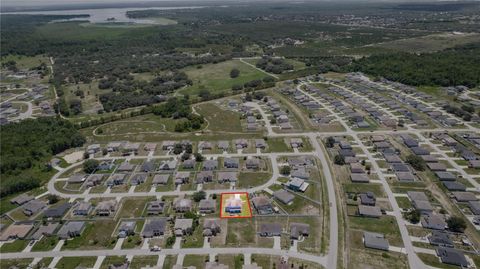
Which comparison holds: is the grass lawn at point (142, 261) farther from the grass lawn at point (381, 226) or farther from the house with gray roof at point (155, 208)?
the grass lawn at point (381, 226)

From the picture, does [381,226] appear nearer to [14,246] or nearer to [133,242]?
[133,242]

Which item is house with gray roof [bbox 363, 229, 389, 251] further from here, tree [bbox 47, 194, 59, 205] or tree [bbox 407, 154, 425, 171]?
tree [bbox 47, 194, 59, 205]

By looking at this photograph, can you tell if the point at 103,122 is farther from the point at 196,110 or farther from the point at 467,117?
the point at 467,117

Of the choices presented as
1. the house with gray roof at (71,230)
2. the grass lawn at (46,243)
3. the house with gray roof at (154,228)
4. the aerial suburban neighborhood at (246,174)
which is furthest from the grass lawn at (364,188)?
the grass lawn at (46,243)

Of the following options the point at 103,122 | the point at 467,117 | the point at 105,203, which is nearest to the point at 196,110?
the point at 103,122

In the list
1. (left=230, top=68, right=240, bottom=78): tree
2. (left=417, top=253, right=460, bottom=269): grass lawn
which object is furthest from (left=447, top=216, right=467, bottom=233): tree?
(left=230, top=68, right=240, bottom=78): tree

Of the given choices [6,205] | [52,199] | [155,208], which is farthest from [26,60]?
[155,208]

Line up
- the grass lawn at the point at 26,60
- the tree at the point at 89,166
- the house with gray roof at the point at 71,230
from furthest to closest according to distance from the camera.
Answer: the grass lawn at the point at 26,60, the tree at the point at 89,166, the house with gray roof at the point at 71,230
